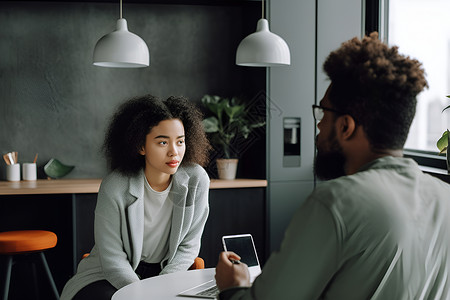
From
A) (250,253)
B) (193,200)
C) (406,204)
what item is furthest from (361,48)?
(193,200)

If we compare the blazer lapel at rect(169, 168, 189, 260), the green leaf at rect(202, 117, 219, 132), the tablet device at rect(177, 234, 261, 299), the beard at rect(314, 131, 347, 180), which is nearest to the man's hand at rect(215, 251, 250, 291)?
the beard at rect(314, 131, 347, 180)

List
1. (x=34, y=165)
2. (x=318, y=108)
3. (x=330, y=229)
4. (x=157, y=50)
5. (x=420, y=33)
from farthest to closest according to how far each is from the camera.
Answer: (x=157, y=50) → (x=34, y=165) → (x=420, y=33) → (x=318, y=108) → (x=330, y=229)

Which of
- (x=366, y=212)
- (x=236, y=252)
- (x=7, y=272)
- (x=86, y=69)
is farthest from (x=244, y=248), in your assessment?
(x=86, y=69)

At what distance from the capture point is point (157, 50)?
446 centimetres

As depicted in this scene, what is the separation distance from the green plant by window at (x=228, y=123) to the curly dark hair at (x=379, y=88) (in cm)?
285

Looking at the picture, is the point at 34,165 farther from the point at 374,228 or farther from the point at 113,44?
the point at 374,228

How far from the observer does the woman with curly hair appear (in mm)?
2457

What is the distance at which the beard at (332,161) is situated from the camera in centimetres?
135

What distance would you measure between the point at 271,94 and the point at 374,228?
3078 mm

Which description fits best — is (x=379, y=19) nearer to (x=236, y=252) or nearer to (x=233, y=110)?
(x=233, y=110)

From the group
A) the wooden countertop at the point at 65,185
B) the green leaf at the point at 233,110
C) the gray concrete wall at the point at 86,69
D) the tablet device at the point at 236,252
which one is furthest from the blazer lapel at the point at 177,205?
the gray concrete wall at the point at 86,69

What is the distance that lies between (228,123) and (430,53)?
4.93ft

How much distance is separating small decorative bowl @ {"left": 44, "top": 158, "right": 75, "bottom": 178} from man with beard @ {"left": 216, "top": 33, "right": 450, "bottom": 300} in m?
3.12

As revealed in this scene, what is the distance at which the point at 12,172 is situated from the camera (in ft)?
13.4
